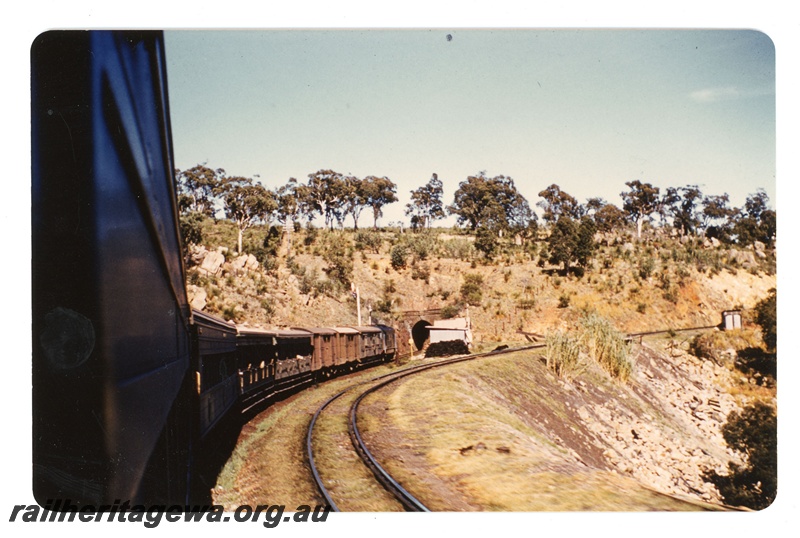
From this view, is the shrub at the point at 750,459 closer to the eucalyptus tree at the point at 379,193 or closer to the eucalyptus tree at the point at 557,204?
the eucalyptus tree at the point at 379,193

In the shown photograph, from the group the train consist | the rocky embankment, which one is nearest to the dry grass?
the rocky embankment

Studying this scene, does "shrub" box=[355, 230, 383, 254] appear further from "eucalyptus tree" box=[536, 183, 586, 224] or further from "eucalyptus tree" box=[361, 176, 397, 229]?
"eucalyptus tree" box=[536, 183, 586, 224]

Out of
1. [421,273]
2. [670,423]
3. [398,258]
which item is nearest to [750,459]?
[670,423]

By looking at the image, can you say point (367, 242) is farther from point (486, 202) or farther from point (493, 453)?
point (493, 453)

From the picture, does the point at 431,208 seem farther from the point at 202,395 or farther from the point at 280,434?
the point at 202,395

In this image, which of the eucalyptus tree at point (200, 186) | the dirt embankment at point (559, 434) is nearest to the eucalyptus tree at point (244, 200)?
the eucalyptus tree at point (200, 186)

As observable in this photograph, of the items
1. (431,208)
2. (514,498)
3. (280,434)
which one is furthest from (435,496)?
(431,208)

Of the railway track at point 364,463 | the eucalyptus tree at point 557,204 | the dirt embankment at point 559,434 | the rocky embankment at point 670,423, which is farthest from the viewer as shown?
the eucalyptus tree at point 557,204

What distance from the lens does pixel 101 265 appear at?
4.23m

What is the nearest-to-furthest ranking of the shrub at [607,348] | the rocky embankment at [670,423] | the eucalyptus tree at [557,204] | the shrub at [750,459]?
1. the shrub at [750,459]
2. the rocky embankment at [670,423]
3. the shrub at [607,348]
4. the eucalyptus tree at [557,204]

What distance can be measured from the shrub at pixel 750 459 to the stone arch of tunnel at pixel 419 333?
21.8 m

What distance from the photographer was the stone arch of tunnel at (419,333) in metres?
37.1

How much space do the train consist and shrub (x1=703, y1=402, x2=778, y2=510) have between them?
12.0 m

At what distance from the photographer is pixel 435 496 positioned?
808 centimetres
